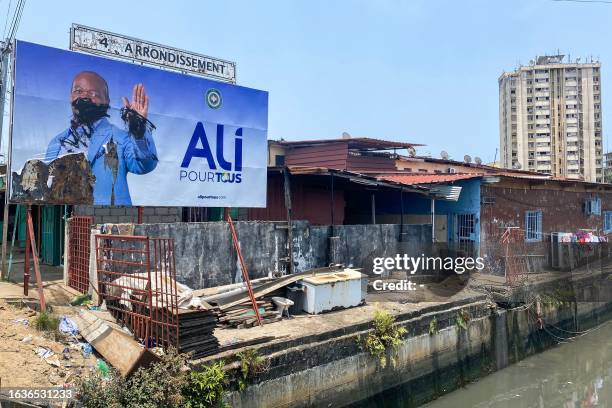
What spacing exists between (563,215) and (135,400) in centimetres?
1794

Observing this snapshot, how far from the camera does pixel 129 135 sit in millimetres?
10289

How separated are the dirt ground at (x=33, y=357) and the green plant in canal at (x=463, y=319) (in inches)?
314

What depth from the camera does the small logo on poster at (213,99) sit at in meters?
11.6

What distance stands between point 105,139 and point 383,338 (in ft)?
23.2

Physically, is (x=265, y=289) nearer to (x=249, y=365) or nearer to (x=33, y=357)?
(x=249, y=365)

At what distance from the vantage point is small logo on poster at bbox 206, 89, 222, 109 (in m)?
11.6

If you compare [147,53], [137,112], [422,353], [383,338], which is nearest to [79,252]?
[137,112]

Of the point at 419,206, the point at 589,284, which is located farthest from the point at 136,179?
the point at 589,284

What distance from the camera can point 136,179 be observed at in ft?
33.9

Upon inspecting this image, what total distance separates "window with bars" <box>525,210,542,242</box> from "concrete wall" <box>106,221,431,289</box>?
505 centimetres

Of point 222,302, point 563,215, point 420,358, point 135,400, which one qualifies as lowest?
point 420,358

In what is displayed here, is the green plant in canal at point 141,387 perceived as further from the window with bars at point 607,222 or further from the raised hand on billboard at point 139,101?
the window with bars at point 607,222

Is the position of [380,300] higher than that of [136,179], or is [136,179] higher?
[136,179]

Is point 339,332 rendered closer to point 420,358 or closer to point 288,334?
point 288,334
